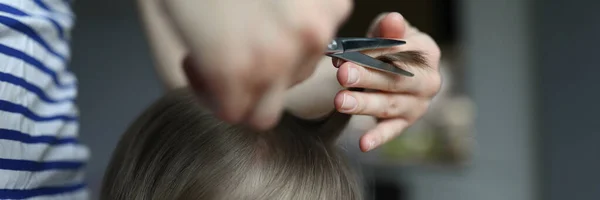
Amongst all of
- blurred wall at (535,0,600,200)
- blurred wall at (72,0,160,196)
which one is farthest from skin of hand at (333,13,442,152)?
blurred wall at (72,0,160,196)

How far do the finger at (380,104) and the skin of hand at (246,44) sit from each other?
16 cm

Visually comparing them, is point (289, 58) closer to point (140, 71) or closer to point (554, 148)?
point (554, 148)

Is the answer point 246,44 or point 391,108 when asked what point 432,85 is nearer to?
point 391,108

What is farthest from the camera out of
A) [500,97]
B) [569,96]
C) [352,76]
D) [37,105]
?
[500,97]

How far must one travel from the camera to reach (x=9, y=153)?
0.44 metres

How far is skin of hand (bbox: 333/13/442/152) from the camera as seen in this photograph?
15.4 inches

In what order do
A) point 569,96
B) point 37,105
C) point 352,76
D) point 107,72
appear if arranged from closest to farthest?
point 352,76 < point 37,105 < point 569,96 < point 107,72

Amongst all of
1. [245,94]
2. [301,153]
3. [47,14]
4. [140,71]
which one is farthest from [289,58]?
[140,71]

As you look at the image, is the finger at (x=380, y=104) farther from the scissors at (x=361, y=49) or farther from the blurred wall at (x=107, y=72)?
the blurred wall at (x=107, y=72)

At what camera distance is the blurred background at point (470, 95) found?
5.77ft

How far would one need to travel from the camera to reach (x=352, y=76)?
0.37m

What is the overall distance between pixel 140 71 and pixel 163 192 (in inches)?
Result: 74.5

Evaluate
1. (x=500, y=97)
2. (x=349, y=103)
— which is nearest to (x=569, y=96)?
(x=500, y=97)

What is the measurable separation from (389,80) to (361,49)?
5 cm
